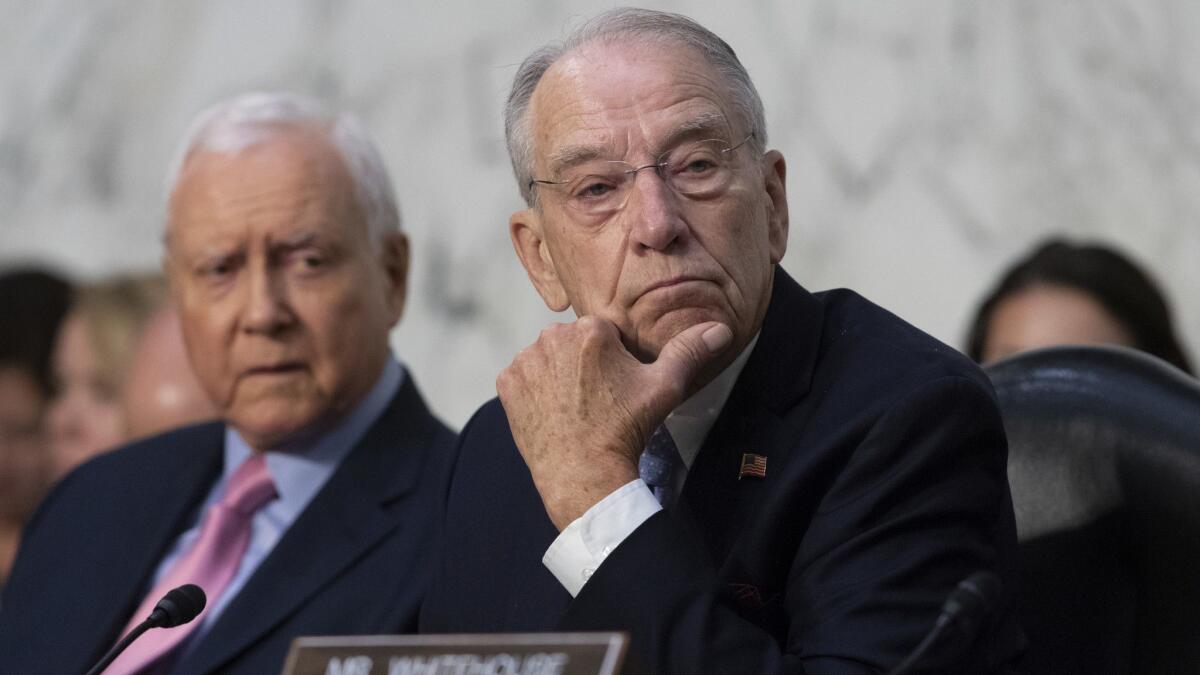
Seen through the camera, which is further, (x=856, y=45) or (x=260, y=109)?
(x=856, y=45)

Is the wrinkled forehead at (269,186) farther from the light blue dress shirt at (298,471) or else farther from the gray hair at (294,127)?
the light blue dress shirt at (298,471)

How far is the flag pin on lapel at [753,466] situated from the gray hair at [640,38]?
1.29ft

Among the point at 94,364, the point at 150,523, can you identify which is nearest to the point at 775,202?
the point at 150,523

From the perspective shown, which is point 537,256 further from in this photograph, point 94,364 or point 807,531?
point 94,364

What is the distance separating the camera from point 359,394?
113 inches

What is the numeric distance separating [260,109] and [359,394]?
0.54 m

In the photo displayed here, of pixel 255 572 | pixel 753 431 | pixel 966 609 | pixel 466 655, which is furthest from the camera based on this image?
pixel 255 572

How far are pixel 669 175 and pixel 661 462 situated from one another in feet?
1.15

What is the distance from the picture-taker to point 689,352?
74.5 inches

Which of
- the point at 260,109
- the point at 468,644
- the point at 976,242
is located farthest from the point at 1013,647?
the point at 976,242

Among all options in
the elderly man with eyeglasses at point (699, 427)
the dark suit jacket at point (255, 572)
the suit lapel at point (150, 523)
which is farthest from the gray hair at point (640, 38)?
the suit lapel at point (150, 523)

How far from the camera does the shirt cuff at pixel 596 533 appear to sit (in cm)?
174

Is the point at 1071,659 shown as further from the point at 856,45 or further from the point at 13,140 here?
the point at 13,140

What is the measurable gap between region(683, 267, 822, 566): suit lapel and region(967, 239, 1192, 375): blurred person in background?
5.10ft
